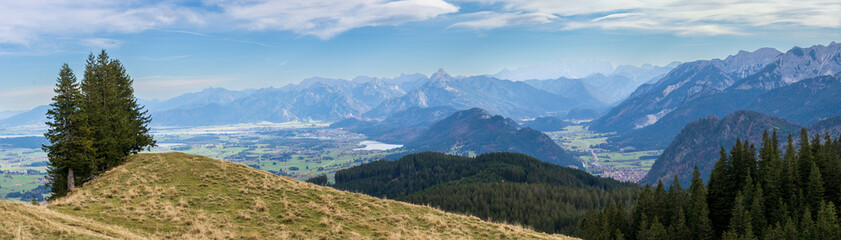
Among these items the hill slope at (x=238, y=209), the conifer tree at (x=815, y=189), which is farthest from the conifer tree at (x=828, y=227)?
the hill slope at (x=238, y=209)

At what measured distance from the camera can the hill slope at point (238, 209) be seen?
1364 inches

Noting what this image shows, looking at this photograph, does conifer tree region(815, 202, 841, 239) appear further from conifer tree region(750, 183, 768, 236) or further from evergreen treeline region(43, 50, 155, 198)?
evergreen treeline region(43, 50, 155, 198)

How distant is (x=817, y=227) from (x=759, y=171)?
36.6 m

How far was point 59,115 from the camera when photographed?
2174 inches

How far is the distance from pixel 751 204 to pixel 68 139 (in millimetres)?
127801

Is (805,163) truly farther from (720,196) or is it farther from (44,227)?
(44,227)

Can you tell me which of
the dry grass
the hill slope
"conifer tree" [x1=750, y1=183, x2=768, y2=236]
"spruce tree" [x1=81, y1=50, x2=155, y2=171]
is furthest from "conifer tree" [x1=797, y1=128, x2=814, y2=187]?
"spruce tree" [x1=81, y1=50, x2=155, y2=171]

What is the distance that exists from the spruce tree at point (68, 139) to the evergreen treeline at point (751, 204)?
10295 cm

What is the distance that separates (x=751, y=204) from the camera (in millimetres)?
98250

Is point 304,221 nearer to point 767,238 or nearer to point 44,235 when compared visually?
point 44,235

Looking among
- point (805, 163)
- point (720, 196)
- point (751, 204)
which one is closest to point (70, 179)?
point (751, 204)

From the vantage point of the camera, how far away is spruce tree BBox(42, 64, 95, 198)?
175ft

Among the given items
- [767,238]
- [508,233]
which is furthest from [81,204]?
[767,238]

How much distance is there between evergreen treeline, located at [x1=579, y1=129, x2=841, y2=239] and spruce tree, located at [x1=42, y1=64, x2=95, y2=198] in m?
103
